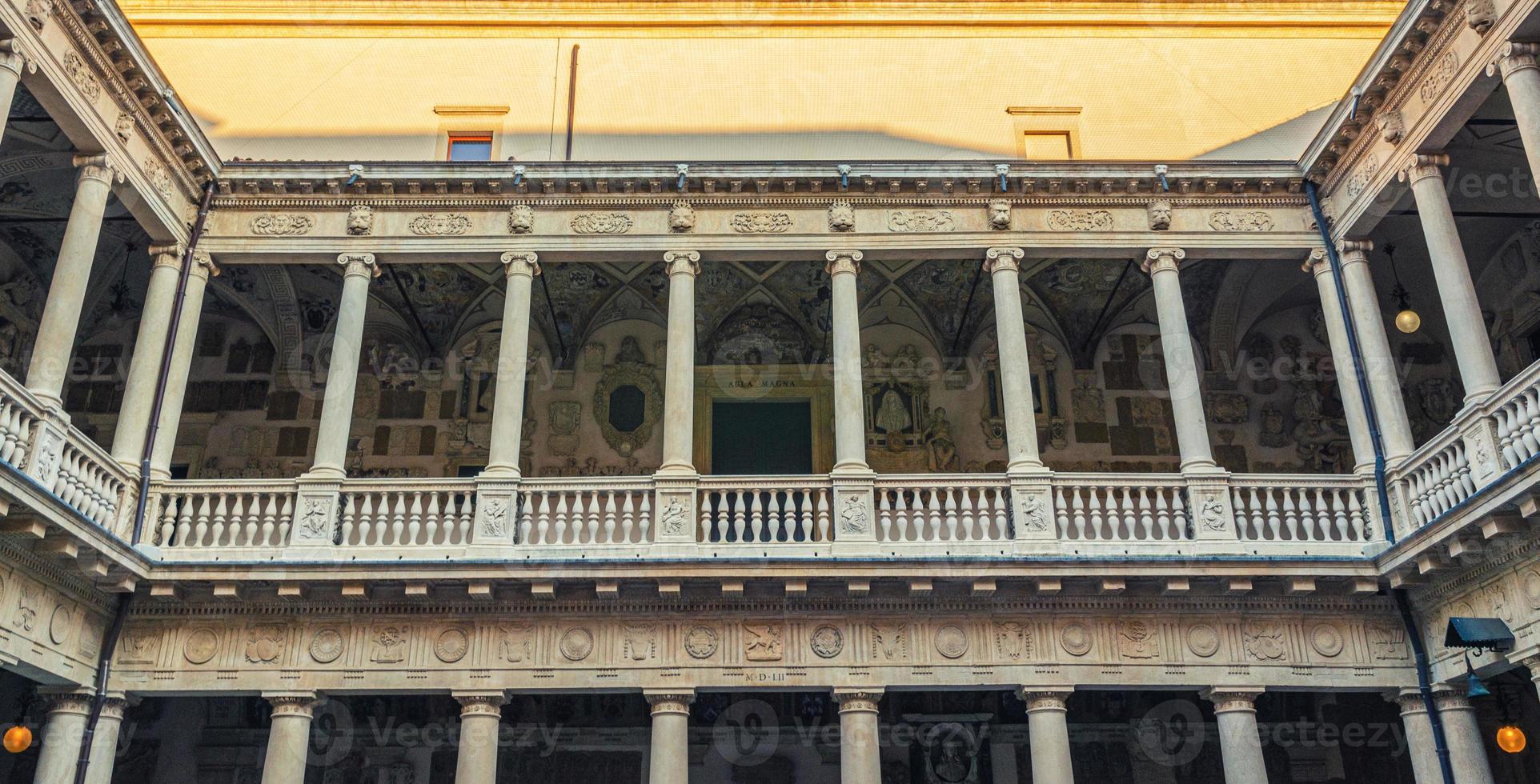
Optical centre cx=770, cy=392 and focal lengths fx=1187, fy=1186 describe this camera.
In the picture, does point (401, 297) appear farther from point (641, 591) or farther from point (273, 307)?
point (641, 591)

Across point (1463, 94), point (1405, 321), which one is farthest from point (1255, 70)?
point (1463, 94)

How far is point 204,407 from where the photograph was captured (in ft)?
55.5

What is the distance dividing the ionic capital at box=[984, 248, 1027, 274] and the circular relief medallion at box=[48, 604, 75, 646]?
10.4m

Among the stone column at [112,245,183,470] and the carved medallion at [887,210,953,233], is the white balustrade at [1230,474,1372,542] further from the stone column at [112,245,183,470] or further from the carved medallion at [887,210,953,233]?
the stone column at [112,245,183,470]

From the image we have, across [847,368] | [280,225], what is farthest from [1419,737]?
[280,225]

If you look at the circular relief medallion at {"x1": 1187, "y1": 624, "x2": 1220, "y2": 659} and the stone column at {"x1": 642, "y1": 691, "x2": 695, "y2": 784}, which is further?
the circular relief medallion at {"x1": 1187, "y1": 624, "x2": 1220, "y2": 659}

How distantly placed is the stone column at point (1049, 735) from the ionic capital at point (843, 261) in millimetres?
5080

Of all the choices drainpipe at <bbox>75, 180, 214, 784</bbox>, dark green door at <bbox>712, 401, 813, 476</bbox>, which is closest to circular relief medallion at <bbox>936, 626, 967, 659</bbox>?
dark green door at <bbox>712, 401, 813, 476</bbox>

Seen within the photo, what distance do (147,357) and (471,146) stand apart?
18.1 feet

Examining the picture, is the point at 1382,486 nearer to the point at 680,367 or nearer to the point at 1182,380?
the point at 1182,380

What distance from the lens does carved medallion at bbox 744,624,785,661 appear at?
12234 mm

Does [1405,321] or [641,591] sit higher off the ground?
[1405,321]

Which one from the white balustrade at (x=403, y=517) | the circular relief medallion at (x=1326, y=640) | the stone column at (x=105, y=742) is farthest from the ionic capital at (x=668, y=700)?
the circular relief medallion at (x=1326, y=640)

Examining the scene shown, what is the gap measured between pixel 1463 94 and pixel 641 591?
30.6ft
